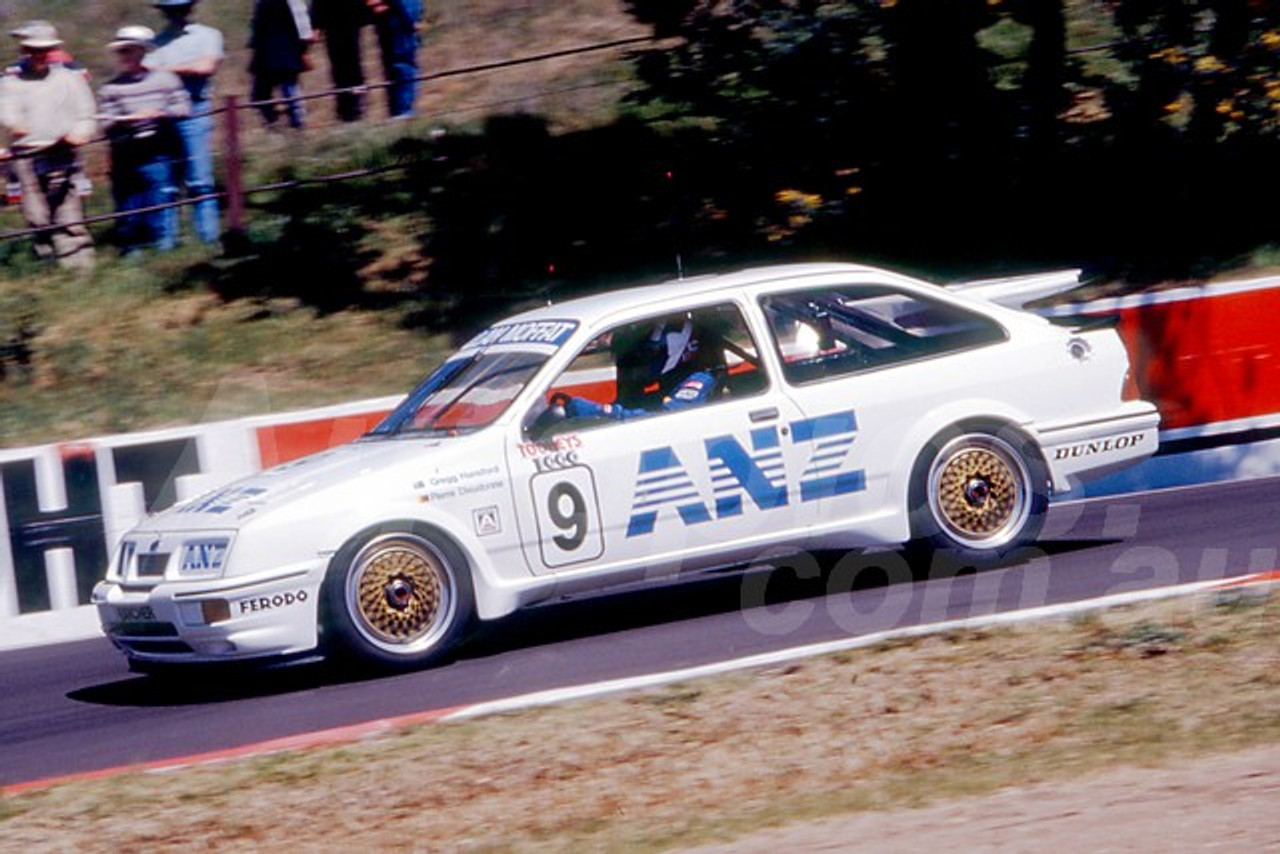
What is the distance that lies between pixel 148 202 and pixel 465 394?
25.4 feet

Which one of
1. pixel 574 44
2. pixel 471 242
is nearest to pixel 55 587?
pixel 471 242

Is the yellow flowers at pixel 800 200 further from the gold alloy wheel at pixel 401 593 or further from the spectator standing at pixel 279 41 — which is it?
the gold alloy wheel at pixel 401 593

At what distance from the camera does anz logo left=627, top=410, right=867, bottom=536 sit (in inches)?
361

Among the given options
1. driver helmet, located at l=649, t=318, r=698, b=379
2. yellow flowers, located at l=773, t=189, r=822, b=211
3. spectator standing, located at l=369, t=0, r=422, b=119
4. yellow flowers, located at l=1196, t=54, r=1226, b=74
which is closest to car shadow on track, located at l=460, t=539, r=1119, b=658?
driver helmet, located at l=649, t=318, r=698, b=379

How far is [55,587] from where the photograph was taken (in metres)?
11.4

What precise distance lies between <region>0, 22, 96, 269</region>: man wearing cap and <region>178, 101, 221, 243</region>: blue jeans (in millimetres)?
791

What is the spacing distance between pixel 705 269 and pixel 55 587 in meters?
7.27

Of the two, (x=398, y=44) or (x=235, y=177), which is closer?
(x=235, y=177)

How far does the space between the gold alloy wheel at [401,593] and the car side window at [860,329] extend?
193 cm

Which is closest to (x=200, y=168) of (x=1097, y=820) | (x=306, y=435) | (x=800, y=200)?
(x=800, y=200)

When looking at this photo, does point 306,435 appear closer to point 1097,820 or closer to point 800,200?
point 800,200

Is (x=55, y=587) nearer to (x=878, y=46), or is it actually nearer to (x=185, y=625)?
(x=185, y=625)

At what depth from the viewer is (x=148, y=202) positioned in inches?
647

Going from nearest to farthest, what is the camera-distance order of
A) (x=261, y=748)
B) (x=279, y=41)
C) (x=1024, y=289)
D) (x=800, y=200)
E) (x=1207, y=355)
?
(x=261, y=748) → (x=1024, y=289) → (x=1207, y=355) → (x=800, y=200) → (x=279, y=41)
